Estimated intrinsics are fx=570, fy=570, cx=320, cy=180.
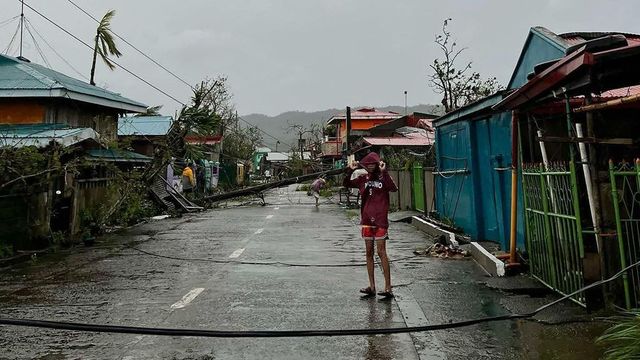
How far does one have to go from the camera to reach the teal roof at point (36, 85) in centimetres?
1542

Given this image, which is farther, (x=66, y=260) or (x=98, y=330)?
(x=66, y=260)

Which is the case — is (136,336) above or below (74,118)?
below

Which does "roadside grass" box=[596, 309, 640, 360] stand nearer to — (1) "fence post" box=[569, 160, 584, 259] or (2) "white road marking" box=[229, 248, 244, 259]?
(1) "fence post" box=[569, 160, 584, 259]

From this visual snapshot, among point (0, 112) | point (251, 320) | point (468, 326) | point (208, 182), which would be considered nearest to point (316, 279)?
point (251, 320)

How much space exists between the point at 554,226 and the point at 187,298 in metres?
4.92

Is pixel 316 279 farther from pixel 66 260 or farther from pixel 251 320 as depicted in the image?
pixel 66 260

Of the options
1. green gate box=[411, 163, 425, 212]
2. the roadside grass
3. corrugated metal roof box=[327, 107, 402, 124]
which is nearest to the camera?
the roadside grass

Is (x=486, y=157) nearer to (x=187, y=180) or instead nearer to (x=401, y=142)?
(x=401, y=142)

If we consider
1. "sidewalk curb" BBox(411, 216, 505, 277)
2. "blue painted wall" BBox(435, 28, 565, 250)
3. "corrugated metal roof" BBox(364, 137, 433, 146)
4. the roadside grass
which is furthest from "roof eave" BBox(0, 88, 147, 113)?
the roadside grass

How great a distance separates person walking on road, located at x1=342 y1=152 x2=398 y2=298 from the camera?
772 cm

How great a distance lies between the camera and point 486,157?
1200 cm

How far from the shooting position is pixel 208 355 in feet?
17.4

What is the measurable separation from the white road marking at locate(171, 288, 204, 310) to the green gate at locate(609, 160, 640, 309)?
5.18 metres

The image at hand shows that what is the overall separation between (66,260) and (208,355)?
7735 mm
